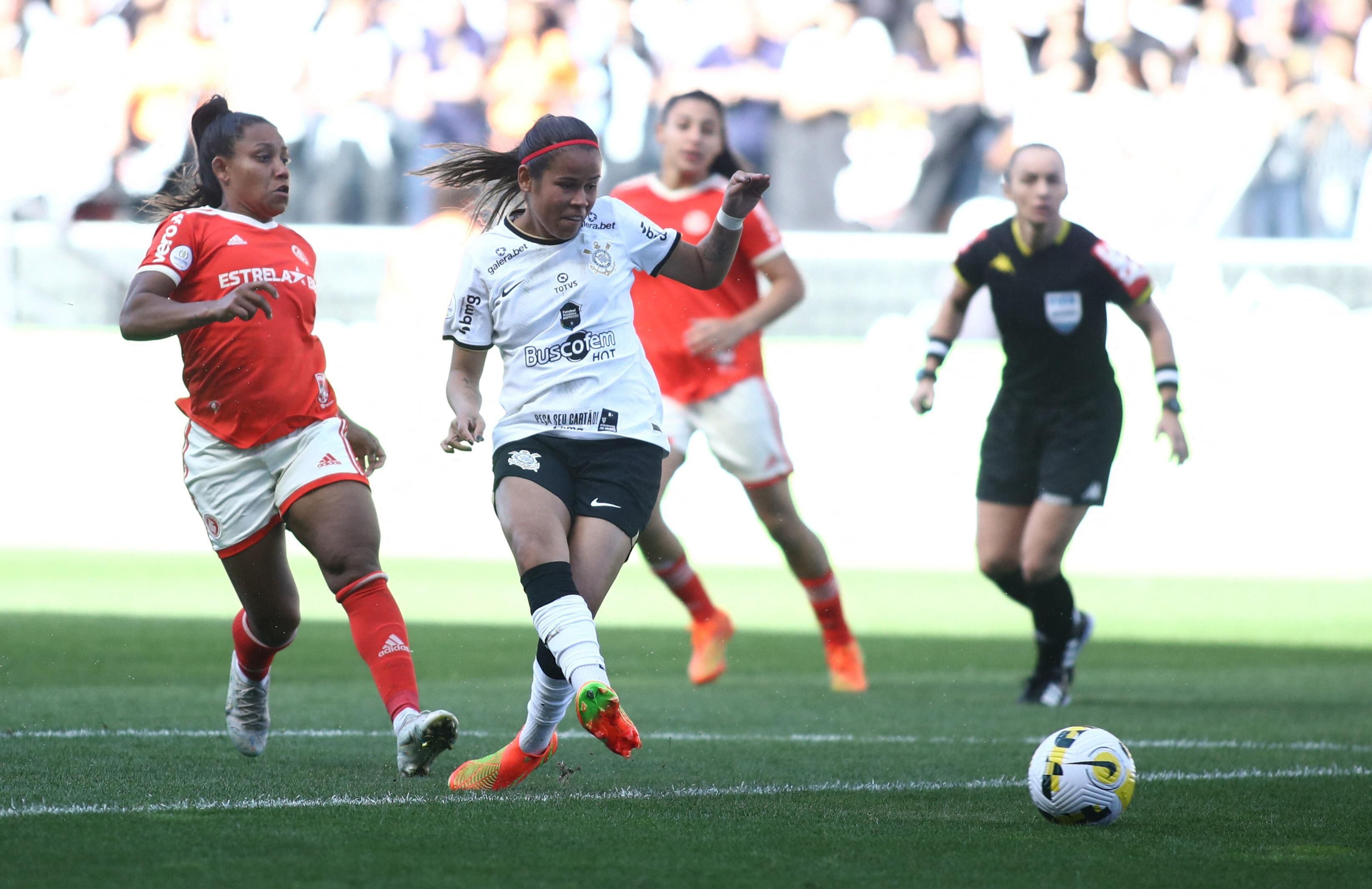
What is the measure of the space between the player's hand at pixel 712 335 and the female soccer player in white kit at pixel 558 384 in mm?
1884

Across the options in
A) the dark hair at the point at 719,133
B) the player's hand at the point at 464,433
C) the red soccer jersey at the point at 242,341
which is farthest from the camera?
the dark hair at the point at 719,133

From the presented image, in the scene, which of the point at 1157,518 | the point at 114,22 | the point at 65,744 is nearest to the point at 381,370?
the point at 114,22

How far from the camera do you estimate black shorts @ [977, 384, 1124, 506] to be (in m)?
7.21

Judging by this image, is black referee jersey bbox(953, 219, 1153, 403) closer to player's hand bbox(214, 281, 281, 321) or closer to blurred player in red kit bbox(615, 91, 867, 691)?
blurred player in red kit bbox(615, 91, 867, 691)

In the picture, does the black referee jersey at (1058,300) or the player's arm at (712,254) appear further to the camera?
the black referee jersey at (1058,300)

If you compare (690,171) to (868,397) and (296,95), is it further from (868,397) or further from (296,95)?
(296,95)

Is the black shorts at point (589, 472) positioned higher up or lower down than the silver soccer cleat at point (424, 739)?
higher up

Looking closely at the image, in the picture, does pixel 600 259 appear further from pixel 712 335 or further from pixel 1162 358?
pixel 1162 358

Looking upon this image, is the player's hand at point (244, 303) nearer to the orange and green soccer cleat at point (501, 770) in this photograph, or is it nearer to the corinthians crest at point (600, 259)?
the corinthians crest at point (600, 259)

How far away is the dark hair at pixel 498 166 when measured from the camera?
4715 mm

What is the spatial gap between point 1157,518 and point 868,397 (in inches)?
96.6

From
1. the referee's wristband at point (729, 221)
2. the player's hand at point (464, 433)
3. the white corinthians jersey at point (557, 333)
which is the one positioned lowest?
the player's hand at point (464, 433)

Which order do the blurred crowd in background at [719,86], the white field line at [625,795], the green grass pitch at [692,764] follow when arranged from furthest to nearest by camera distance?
the blurred crowd in background at [719,86] → the white field line at [625,795] → the green grass pitch at [692,764]

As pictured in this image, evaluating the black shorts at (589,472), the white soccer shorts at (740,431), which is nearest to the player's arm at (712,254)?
the black shorts at (589,472)
